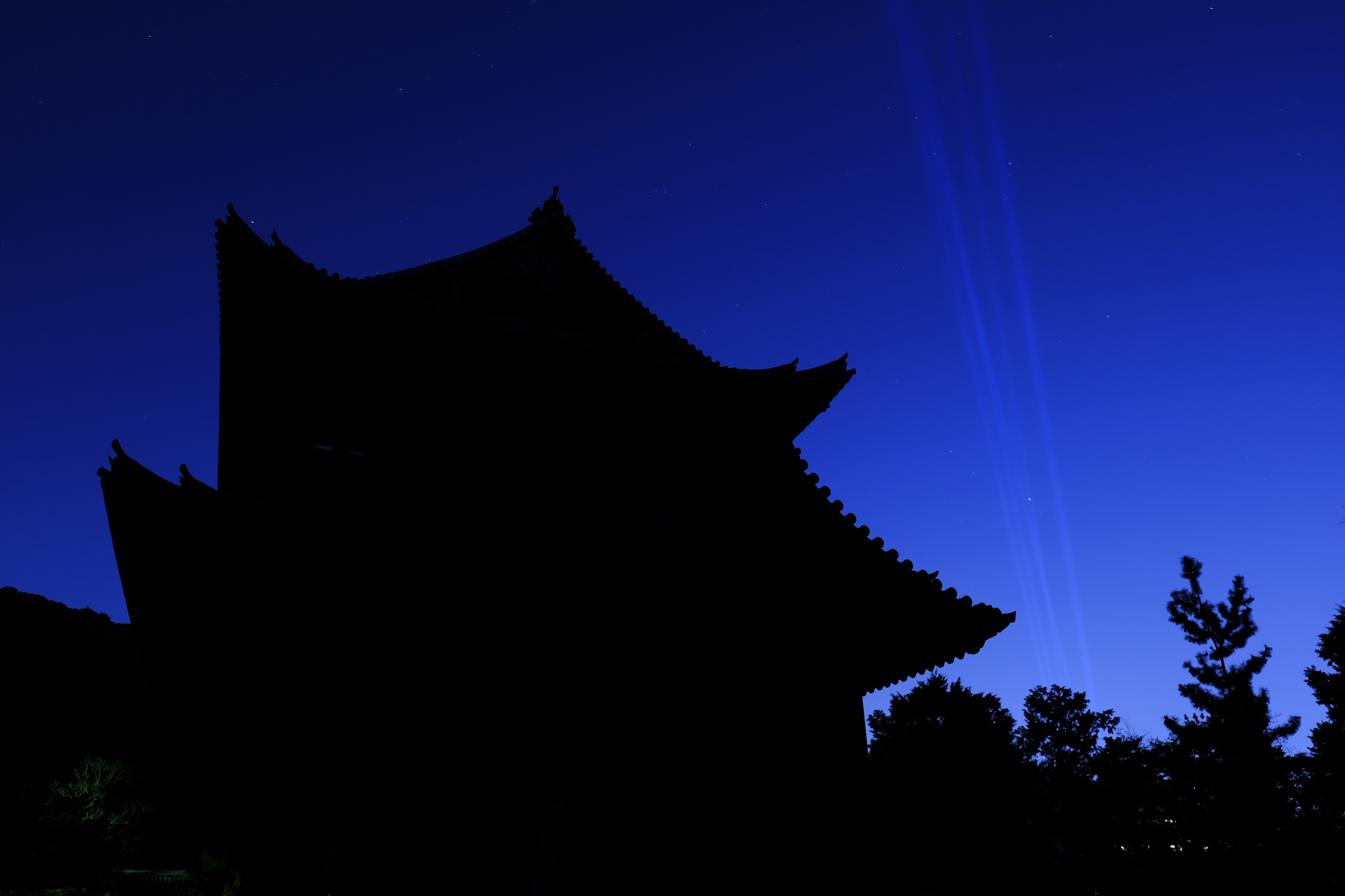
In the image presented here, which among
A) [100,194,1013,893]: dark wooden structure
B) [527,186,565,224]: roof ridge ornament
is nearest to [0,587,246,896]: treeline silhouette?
[100,194,1013,893]: dark wooden structure

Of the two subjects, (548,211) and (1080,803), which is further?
(1080,803)

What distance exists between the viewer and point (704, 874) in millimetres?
5652

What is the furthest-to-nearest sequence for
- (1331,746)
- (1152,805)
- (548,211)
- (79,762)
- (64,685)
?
(64,685) → (79,762) → (1152,805) → (1331,746) → (548,211)

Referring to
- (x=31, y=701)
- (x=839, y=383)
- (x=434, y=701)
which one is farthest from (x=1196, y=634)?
(x=31, y=701)

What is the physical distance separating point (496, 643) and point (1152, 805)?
126 ft

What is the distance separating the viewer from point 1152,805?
30219 millimetres

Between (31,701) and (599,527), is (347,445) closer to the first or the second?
(599,527)

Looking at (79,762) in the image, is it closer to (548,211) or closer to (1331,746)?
(548,211)

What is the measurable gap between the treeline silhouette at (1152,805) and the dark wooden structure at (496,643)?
19.0 metres

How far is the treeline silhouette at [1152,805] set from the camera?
22609 mm

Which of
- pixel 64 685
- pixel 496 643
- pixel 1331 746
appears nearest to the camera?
pixel 496 643

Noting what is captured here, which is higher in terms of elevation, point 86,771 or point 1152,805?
point 1152,805

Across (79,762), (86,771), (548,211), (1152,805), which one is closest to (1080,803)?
(1152,805)

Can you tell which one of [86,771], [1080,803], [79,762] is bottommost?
[86,771]
